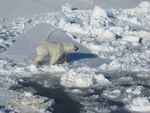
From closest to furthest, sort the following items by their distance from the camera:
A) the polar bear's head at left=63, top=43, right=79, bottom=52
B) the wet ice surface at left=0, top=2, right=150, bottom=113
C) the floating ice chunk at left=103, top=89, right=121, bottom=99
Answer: the wet ice surface at left=0, top=2, right=150, bottom=113, the floating ice chunk at left=103, top=89, right=121, bottom=99, the polar bear's head at left=63, top=43, right=79, bottom=52

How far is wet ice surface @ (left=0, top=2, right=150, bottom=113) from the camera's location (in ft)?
18.4

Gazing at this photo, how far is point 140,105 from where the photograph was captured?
5527mm

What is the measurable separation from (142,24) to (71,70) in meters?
2.37

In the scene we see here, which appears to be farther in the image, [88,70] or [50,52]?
[50,52]

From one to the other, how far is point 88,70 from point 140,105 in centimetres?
122

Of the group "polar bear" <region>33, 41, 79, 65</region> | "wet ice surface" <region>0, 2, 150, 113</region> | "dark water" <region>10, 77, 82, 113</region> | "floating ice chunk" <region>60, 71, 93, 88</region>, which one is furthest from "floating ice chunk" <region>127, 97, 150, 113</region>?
"polar bear" <region>33, 41, 79, 65</region>

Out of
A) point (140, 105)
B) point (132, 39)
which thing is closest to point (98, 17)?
point (132, 39)

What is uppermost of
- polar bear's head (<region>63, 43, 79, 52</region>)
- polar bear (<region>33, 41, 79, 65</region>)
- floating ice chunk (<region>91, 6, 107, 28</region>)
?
floating ice chunk (<region>91, 6, 107, 28</region>)

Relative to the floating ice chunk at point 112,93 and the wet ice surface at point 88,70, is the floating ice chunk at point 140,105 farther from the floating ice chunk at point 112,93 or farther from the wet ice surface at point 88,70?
the floating ice chunk at point 112,93

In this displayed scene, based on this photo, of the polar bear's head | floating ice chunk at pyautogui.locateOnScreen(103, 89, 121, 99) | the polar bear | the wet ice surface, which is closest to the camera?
Answer: the wet ice surface

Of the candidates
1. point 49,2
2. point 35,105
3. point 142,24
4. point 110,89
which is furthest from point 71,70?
point 49,2

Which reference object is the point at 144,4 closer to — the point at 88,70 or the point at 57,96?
the point at 88,70

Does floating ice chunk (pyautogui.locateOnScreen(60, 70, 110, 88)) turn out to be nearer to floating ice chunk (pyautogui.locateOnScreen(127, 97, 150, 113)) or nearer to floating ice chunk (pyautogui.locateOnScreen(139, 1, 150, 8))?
floating ice chunk (pyautogui.locateOnScreen(127, 97, 150, 113))

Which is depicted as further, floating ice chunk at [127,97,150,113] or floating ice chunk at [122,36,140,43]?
floating ice chunk at [122,36,140,43]
